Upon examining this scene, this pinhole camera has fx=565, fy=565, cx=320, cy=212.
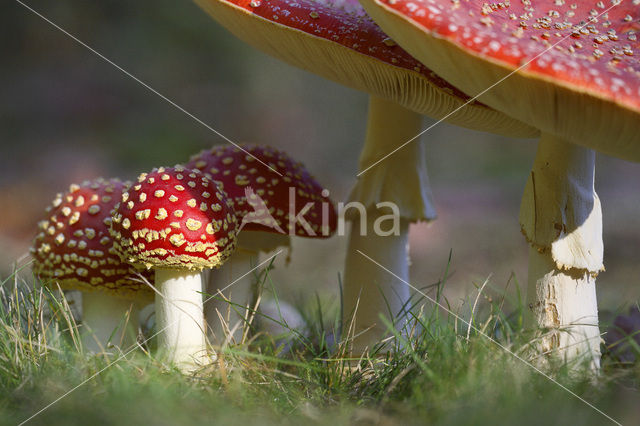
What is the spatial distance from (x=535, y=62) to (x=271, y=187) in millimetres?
1319

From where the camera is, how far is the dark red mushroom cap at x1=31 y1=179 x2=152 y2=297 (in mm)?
2285

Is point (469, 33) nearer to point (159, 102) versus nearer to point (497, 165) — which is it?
point (159, 102)

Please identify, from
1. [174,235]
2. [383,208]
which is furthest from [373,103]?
[174,235]

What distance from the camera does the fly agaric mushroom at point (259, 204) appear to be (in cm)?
243

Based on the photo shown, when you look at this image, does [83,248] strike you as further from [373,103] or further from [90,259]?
[373,103]

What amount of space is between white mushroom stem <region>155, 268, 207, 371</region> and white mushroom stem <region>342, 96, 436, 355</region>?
2.25 feet

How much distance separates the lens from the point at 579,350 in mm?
2049

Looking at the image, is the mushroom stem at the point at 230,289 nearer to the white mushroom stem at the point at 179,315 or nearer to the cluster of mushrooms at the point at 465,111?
the cluster of mushrooms at the point at 465,111

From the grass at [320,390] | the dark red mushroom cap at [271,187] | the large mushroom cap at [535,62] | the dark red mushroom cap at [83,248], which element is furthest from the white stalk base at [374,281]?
the large mushroom cap at [535,62]

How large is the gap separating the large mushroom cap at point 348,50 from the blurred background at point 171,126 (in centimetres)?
370

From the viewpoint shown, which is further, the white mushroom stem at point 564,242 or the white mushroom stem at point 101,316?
the white mushroom stem at point 101,316

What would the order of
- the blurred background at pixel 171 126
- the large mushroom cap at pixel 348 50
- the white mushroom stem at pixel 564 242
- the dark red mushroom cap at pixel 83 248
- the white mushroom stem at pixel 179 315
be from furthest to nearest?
the blurred background at pixel 171 126, the dark red mushroom cap at pixel 83 248, the white mushroom stem at pixel 179 315, the white mushroom stem at pixel 564 242, the large mushroom cap at pixel 348 50

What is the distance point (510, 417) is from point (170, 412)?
34.4 inches

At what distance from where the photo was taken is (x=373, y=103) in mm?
2686
